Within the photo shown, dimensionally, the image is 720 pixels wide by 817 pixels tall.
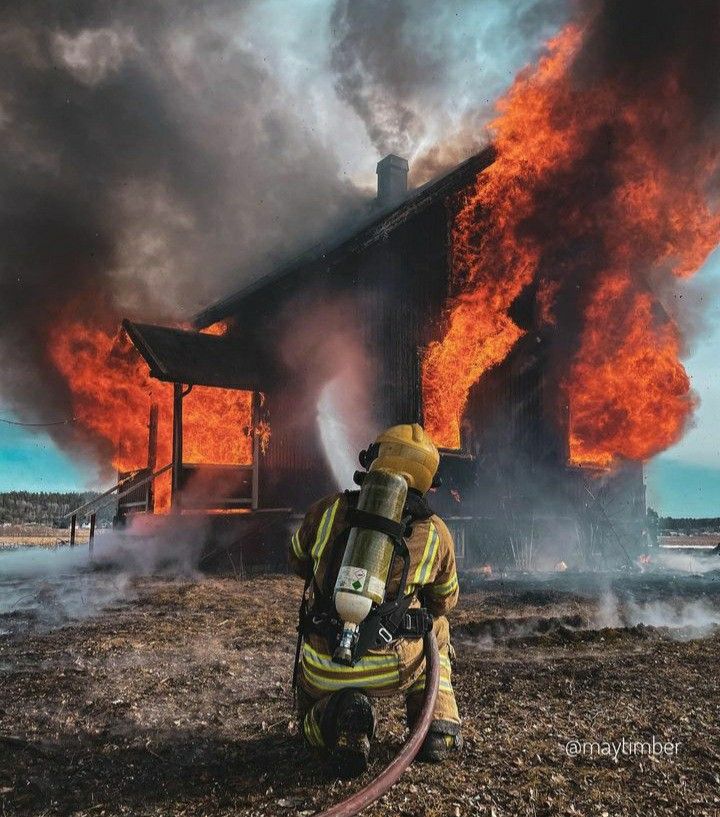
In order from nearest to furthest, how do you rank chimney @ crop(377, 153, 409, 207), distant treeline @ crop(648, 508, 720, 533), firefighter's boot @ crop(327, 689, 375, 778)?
firefighter's boot @ crop(327, 689, 375, 778)
chimney @ crop(377, 153, 409, 207)
distant treeline @ crop(648, 508, 720, 533)

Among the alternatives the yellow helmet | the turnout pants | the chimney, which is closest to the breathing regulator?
the yellow helmet

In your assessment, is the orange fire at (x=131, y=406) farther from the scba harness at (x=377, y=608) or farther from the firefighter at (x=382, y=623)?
the scba harness at (x=377, y=608)

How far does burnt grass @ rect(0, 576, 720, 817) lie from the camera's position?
3.25m

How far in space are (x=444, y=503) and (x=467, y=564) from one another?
1.53 m

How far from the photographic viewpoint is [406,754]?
9.98ft

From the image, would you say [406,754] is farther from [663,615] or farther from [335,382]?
[335,382]

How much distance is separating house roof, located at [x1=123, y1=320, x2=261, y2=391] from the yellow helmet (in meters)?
10.3

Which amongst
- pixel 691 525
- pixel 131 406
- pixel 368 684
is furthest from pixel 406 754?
pixel 691 525

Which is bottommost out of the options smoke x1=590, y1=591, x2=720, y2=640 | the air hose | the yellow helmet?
smoke x1=590, y1=591, x2=720, y2=640

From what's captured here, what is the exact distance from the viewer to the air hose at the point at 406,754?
2.68m

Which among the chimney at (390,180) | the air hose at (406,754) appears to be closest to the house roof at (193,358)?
the chimney at (390,180)

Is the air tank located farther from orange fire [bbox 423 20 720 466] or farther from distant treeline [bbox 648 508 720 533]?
distant treeline [bbox 648 508 720 533]

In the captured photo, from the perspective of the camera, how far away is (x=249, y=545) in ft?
45.4

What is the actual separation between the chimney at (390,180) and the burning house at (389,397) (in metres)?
4.71
